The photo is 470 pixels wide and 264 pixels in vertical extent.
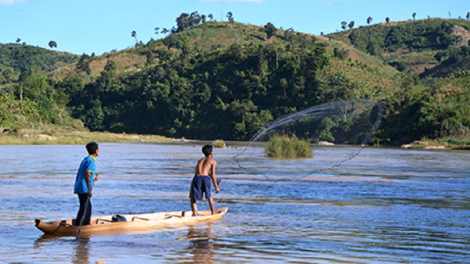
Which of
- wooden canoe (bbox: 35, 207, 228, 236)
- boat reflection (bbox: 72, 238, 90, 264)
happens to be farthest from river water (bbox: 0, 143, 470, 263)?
wooden canoe (bbox: 35, 207, 228, 236)

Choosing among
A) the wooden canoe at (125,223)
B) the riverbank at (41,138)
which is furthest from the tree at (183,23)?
the wooden canoe at (125,223)

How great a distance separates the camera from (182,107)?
12525cm

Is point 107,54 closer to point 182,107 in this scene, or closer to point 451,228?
point 182,107

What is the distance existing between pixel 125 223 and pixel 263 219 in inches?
161

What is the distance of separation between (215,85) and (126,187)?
4111 inches

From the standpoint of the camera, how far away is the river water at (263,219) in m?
11.8

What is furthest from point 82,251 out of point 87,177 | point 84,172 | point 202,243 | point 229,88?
point 229,88

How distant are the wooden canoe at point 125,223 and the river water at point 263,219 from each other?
0.21 m

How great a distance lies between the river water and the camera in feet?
38.8

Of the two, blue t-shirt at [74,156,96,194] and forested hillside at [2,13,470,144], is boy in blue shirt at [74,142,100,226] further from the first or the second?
forested hillside at [2,13,470,144]

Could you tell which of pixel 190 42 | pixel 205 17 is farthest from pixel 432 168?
pixel 205 17

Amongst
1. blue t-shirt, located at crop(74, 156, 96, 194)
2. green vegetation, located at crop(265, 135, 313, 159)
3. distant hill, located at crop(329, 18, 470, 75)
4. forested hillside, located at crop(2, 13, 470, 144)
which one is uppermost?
distant hill, located at crop(329, 18, 470, 75)

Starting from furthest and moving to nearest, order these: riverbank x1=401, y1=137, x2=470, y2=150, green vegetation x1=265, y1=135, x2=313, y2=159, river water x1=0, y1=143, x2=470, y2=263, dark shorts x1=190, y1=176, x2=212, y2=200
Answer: riverbank x1=401, y1=137, x2=470, y2=150 → green vegetation x1=265, y1=135, x2=313, y2=159 → dark shorts x1=190, y1=176, x2=212, y2=200 → river water x1=0, y1=143, x2=470, y2=263

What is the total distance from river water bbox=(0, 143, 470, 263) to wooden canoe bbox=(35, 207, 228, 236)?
0.21 metres
